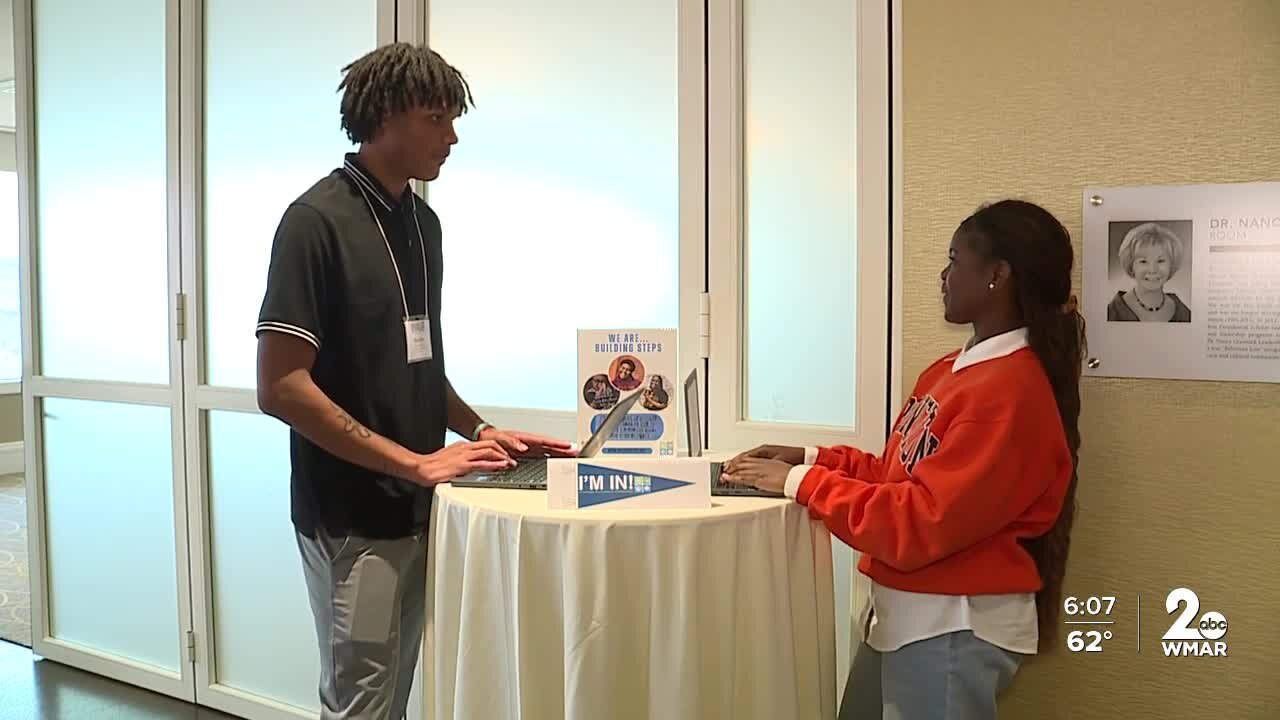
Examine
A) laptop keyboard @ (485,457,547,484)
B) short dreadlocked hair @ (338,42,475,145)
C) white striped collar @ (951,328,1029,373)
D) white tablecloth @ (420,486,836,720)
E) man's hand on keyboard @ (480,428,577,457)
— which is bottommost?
white tablecloth @ (420,486,836,720)

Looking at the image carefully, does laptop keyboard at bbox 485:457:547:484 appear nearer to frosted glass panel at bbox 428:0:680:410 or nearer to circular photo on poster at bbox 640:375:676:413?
circular photo on poster at bbox 640:375:676:413

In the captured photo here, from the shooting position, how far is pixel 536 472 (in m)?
1.73

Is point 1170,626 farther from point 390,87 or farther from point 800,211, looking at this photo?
point 390,87

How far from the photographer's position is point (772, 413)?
219 centimetres

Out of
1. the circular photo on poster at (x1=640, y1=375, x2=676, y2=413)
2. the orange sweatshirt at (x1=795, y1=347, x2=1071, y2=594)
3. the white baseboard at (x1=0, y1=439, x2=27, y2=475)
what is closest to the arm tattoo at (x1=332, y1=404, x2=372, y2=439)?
the circular photo on poster at (x1=640, y1=375, x2=676, y2=413)

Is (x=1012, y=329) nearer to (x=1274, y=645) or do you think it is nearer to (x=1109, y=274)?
(x=1109, y=274)

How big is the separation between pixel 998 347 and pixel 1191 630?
0.73m

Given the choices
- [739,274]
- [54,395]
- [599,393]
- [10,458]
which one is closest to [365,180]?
[599,393]

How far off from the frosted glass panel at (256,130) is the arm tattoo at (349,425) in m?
1.32

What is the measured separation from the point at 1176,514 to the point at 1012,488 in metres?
0.57

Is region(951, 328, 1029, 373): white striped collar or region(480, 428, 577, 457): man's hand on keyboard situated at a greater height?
region(951, 328, 1029, 373): white striped collar

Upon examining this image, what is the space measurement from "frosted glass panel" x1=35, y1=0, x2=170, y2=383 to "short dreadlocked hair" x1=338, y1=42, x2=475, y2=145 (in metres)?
1.64

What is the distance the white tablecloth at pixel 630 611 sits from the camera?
1390 mm

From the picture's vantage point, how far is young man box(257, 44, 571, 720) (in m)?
1.57
